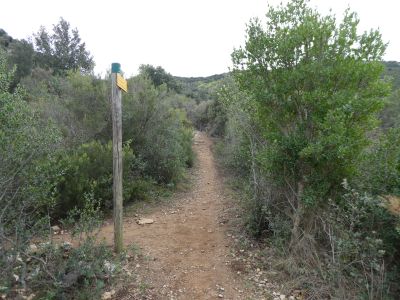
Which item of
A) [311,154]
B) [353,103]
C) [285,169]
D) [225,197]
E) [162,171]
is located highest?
[353,103]

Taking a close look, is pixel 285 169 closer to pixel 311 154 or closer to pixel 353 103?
pixel 311 154

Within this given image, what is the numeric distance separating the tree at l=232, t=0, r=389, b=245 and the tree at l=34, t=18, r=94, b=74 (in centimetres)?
2639

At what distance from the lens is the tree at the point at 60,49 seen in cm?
2716

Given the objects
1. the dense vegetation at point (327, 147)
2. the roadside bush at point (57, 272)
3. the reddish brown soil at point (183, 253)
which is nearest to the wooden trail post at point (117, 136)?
the reddish brown soil at point (183, 253)

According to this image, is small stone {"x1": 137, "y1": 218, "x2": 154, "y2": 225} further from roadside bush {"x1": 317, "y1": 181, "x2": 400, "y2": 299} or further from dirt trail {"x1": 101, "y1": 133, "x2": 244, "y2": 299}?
roadside bush {"x1": 317, "y1": 181, "x2": 400, "y2": 299}

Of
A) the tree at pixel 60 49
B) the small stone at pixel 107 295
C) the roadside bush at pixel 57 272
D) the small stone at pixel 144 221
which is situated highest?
the tree at pixel 60 49

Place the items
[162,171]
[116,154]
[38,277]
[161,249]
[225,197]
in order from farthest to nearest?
[162,171], [225,197], [161,249], [116,154], [38,277]

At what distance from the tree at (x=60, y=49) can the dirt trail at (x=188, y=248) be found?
24486 millimetres

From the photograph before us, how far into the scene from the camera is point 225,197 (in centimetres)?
782

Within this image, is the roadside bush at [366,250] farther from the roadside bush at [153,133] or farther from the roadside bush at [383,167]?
the roadside bush at [153,133]

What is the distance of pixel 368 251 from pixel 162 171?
19.1 feet

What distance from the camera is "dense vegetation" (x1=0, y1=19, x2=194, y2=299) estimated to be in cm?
338

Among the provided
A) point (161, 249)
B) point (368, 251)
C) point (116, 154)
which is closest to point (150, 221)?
point (161, 249)

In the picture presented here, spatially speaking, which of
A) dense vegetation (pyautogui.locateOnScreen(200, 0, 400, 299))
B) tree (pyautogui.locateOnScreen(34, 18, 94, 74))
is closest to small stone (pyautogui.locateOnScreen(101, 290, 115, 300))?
dense vegetation (pyautogui.locateOnScreen(200, 0, 400, 299))
